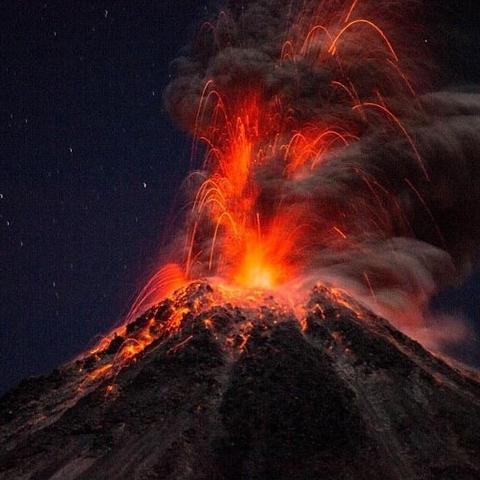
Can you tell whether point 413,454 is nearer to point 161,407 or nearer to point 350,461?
point 350,461

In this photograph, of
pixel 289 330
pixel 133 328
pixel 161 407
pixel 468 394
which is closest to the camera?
pixel 161 407

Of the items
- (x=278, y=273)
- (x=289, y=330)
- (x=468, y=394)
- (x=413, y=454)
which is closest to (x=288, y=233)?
(x=278, y=273)

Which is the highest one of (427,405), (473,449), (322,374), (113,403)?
(113,403)

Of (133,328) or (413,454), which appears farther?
(133,328)

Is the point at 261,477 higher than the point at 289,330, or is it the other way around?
the point at 289,330

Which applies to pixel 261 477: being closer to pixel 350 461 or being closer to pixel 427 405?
pixel 350 461

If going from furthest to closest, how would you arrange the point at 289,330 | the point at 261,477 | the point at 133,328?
Answer: the point at 133,328, the point at 289,330, the point at 261,477
